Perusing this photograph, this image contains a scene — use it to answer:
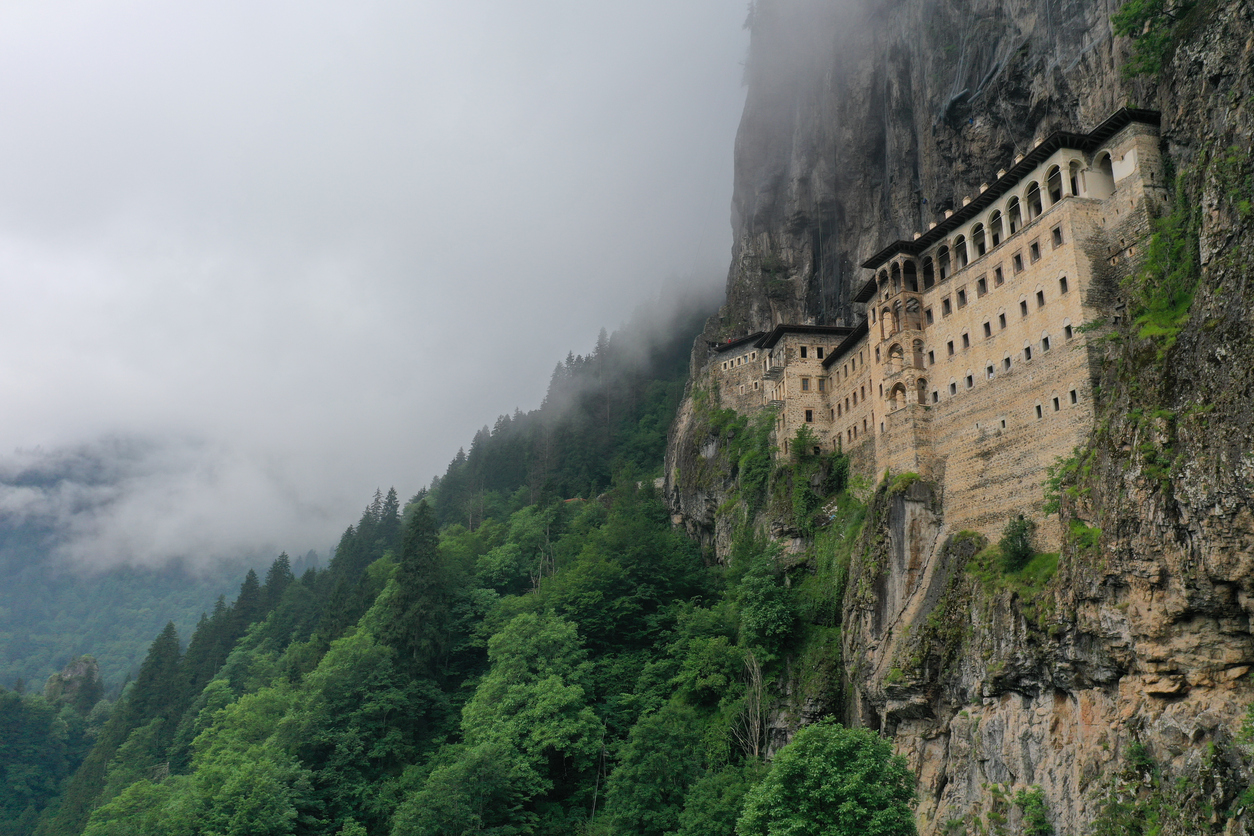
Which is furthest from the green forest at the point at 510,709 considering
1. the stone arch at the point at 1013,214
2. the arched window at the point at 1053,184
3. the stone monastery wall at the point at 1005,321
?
the arched window at the point at 1053,184

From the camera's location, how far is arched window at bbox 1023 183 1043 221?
44.4 metres

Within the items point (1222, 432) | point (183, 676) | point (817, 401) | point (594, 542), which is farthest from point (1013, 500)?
point (183, 676)

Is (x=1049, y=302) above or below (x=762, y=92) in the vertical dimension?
below

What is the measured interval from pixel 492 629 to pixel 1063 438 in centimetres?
4740

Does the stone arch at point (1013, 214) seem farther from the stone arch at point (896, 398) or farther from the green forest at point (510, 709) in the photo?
the green forest at point (510, 709)

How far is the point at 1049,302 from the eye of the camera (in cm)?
4206

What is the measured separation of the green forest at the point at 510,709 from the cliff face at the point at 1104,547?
599 centimetres

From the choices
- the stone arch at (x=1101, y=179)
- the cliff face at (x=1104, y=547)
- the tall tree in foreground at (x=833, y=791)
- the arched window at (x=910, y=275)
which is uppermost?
the arched window at (x=910, y=275)

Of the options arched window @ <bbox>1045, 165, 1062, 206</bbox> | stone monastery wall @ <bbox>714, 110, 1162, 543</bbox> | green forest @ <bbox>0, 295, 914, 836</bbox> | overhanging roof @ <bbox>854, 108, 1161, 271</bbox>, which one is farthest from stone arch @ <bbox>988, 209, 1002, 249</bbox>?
green forest @ <bbox>0, 295, 914, 836</bbox>

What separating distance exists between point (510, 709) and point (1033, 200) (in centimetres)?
4324

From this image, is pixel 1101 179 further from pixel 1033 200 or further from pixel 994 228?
pixel 994 228

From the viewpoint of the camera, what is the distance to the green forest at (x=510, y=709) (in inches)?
1805

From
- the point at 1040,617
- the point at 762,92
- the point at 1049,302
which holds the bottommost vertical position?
the point at 1040,617

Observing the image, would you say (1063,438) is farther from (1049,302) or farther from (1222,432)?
(1222,432)
